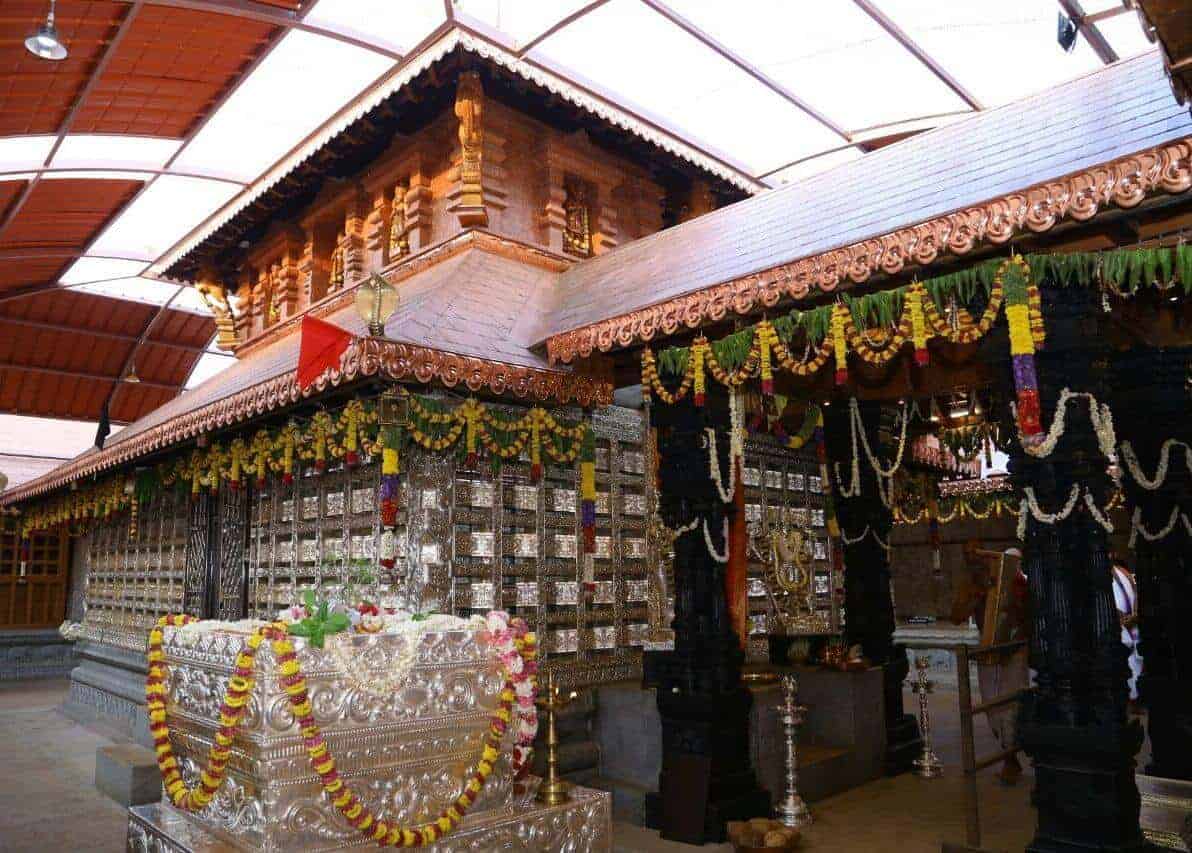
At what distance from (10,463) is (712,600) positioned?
2087 cm

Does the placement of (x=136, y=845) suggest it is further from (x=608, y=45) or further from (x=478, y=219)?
(x=608, y=45)

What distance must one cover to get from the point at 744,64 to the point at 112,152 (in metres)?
7.70

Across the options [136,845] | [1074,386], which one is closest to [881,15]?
[1074,386]

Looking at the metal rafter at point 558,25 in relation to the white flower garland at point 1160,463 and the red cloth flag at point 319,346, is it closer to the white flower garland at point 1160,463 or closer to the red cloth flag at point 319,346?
the red cloth flag at point 319,346

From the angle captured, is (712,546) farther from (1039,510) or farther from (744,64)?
(744,64)

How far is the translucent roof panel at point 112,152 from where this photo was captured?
10336 millimetres

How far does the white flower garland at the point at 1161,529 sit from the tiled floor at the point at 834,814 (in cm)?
240

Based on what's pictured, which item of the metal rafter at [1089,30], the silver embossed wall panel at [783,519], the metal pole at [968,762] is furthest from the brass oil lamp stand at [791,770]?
the metal rafter at [1089,30]

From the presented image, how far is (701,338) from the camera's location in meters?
6.34

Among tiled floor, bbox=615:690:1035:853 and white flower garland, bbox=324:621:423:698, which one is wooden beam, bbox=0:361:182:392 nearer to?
white flower garland, bbox=324:621:423:698

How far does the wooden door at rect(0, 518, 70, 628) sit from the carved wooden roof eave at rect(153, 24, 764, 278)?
43.7 ft

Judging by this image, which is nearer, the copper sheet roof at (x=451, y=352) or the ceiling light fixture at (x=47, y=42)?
the copper sheet roof at (x=451, y=352)

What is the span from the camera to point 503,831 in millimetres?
5418

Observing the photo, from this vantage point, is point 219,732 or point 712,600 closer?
point 219,732
